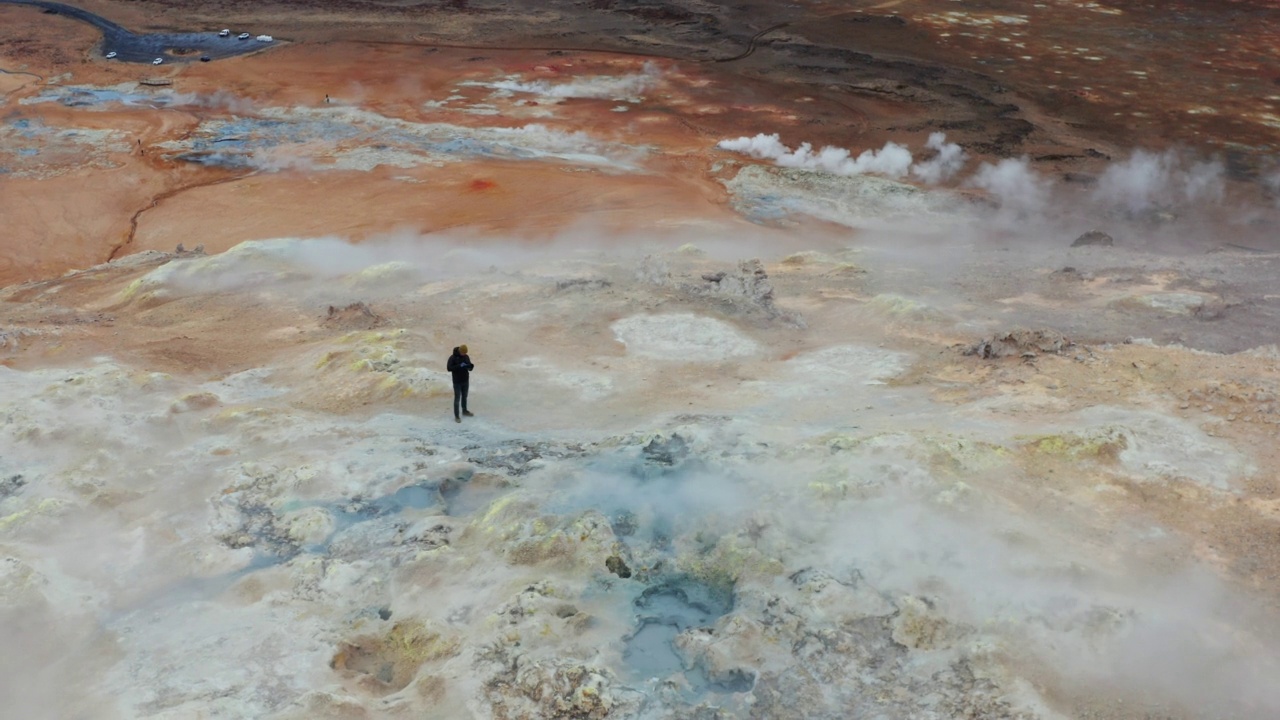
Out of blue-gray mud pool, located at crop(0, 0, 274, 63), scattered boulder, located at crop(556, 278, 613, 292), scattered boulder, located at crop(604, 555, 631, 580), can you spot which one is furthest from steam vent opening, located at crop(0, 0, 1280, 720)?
blue-gray mud pool, located at crop(0, 0, 274, 63)

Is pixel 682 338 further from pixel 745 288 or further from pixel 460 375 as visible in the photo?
pixel 460 375

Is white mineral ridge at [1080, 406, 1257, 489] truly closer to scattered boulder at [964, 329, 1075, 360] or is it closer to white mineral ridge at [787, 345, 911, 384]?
scattered boulder at [964, 329, 1075, 360]

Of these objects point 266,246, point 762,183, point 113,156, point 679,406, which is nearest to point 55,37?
point 113,156

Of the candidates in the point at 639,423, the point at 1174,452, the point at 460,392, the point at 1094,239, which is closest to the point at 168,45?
the point at 460,392

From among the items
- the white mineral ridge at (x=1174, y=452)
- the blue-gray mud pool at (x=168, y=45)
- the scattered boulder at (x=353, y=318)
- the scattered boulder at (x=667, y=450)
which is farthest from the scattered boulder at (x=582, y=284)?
the blue-gray mud pool at (x=168, y=45)

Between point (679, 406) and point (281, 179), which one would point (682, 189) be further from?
point (679, 406)

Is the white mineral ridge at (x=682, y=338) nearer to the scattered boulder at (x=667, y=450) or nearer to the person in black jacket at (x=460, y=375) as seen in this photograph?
the person in black jacket at (x=460, y=375)
